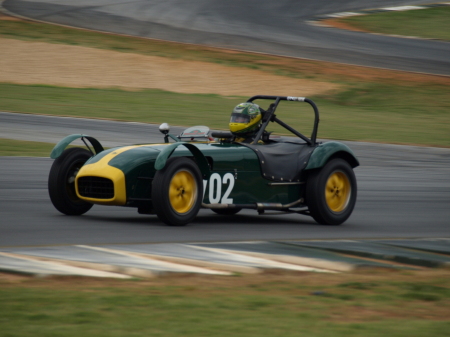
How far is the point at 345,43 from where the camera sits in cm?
3538

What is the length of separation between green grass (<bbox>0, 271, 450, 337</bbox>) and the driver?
370 centimetres

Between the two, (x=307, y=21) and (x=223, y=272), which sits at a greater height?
(x=307, y=21)

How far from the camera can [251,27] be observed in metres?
37.7

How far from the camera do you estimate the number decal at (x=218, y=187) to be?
9.11 metres

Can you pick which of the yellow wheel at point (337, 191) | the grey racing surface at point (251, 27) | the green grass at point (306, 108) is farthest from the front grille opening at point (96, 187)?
the grey racing surface at point (251, 27)

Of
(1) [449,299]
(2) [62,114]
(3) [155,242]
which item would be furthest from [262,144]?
(2) [62,114]

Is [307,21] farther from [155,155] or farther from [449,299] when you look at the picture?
[449,299]

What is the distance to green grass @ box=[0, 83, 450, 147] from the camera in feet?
71.2

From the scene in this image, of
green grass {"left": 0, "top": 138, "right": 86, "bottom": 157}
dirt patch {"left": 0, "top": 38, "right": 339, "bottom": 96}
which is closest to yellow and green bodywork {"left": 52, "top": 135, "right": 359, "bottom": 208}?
green grass {"left": 0, "top": 138, "right": 86, "bottom": 157}

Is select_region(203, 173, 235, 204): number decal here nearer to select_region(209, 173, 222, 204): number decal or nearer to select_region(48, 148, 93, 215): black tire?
select_region(209, 173, 222, 204): number decal

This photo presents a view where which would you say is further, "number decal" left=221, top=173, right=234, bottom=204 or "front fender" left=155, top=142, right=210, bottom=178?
"number decal" left=221, top=173, right=234, bottom=204

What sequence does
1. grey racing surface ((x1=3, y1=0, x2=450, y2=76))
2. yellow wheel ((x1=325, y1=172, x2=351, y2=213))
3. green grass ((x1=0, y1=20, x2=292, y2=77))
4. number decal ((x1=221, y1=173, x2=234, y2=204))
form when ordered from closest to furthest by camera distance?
number decal ((x1=221, y1=173, x2=234, y2=204)) → yellow wheel ((x1=325, y1=172, x2=351, y2=213)) → green grass ((x1=0, y1=20, x2=292, y2=77)) → grey racing surface ((x1=3, y1=0, x2=450, y2=76))

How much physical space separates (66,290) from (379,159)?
13016 millimetres

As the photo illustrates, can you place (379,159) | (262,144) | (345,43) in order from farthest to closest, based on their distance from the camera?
(345,43) < (379,159) < (262,144)
